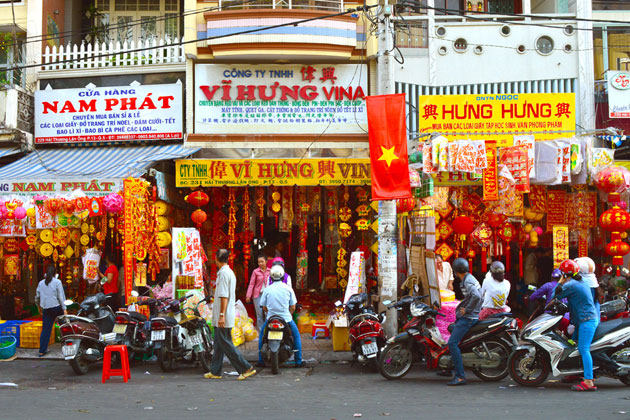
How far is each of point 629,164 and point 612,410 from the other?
718 centimetres

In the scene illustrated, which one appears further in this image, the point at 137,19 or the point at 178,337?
the point at 137,19

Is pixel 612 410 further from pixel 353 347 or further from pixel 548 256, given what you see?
pixel 548 256

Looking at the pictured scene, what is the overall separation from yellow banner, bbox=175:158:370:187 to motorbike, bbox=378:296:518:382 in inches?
172

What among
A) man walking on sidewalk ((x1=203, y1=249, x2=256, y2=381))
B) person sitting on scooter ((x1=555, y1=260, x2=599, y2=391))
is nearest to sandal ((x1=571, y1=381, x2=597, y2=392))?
person sitting on scooter ((x1=555, y1=260, x2=599, y2=391))

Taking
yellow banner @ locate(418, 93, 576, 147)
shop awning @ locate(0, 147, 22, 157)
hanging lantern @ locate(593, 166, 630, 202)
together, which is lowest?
hanging lantern @ locate(593, 166, 630, 202)

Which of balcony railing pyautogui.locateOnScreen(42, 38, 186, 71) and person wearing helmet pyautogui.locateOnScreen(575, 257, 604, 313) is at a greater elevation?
balcony railing pyautogui.locateOnScreen(42, 38, 186, 71)

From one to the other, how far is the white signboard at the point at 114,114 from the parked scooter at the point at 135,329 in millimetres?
4914

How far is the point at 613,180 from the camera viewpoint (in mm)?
11609

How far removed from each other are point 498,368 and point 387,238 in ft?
9.90

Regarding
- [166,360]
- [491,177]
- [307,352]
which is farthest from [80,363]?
[491,177]

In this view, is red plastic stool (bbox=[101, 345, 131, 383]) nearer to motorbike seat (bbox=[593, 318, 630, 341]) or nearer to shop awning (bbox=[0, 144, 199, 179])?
shop awning (bbox=[0, 144, 199, 179])

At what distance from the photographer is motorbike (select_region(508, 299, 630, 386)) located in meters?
8.03

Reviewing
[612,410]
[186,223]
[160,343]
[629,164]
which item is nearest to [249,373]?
[160,343]

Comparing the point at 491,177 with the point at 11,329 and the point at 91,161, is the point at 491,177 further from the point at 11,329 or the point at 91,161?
the point at 11,329
